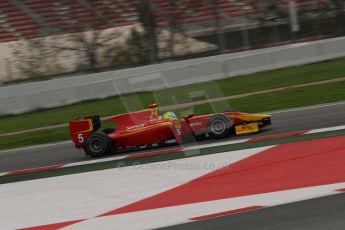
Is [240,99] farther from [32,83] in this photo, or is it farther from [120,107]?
[32,83]

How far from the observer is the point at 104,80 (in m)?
19.6

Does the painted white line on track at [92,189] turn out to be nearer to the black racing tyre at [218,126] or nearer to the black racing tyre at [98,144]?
the black racing tyre at [218,126]

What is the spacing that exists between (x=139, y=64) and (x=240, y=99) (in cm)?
628

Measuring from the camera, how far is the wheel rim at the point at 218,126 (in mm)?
A: 10711

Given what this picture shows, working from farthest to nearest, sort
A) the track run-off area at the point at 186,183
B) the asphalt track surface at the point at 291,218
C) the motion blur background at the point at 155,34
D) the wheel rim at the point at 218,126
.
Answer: the motion blur background at the point at 155,34, the wheel rim at the point at 218,126, the track run-off area at the point at 186,183, the asphalt track surface at the point at 291,218

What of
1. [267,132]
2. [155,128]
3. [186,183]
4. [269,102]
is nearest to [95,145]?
[155,128]

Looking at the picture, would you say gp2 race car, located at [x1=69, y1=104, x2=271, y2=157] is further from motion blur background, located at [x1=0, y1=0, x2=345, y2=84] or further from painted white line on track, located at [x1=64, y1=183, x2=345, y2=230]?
motion blur background, located at [x1=0, y1=0, x2=345, y2=84]

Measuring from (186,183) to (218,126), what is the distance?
2862mm

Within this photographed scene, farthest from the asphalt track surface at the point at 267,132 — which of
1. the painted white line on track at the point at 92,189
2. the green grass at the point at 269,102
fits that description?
the painted white line on track at the point at 92,189

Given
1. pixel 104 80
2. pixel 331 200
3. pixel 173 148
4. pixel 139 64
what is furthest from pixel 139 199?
pixel 139 64

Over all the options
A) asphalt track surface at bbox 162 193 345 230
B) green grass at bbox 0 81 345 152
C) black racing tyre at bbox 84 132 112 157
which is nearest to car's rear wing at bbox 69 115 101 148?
black racing tyre at bbox 84 132 112 157

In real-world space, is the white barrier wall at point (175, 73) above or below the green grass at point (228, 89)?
above

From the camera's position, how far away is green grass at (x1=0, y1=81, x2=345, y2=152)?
1448 centimetres

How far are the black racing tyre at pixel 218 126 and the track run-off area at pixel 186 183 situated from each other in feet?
0.78
